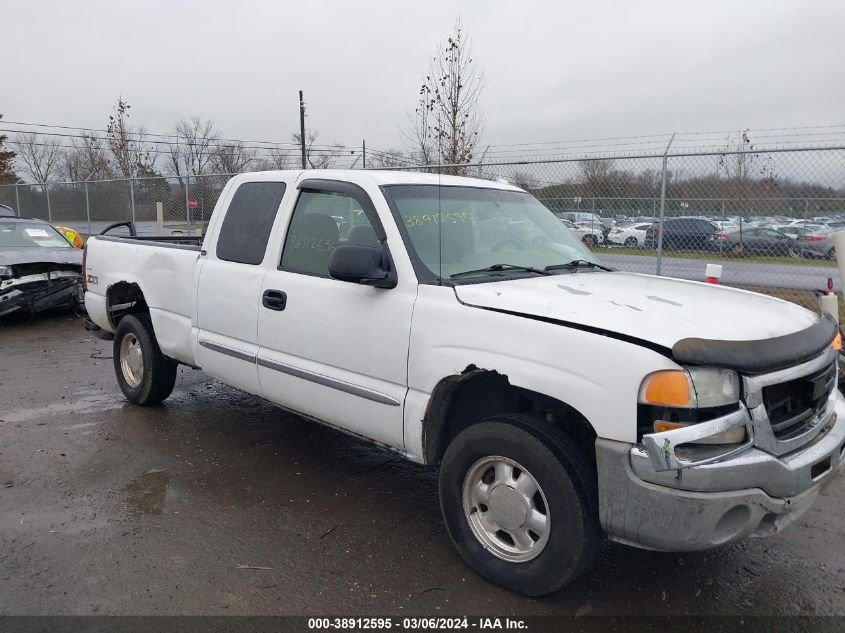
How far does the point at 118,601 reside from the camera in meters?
2.99

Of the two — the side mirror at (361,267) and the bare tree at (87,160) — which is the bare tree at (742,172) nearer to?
the side mirror at (361,267)

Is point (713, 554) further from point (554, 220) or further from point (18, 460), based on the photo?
point (18, 460)

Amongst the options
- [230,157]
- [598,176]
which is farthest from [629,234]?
[230,157]

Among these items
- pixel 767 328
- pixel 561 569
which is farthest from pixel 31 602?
pixel 767 328

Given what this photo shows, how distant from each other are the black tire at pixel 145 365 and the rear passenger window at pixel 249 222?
1414 millimetres

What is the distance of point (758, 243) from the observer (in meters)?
7.88

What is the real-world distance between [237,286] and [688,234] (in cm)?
599

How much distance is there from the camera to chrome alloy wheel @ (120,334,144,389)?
5.79 meters

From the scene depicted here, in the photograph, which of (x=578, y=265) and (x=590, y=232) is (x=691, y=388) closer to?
(x=578, y=265)

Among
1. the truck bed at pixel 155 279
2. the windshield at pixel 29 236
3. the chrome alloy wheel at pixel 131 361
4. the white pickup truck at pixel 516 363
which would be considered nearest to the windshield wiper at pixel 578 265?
the white pickup truck at pixel 516 363

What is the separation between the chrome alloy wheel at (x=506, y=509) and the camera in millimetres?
2955

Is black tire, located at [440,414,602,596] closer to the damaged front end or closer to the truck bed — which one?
the truck bed

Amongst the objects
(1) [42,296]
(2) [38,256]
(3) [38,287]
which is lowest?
(1) [42,296]

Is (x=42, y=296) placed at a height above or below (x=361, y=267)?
below
